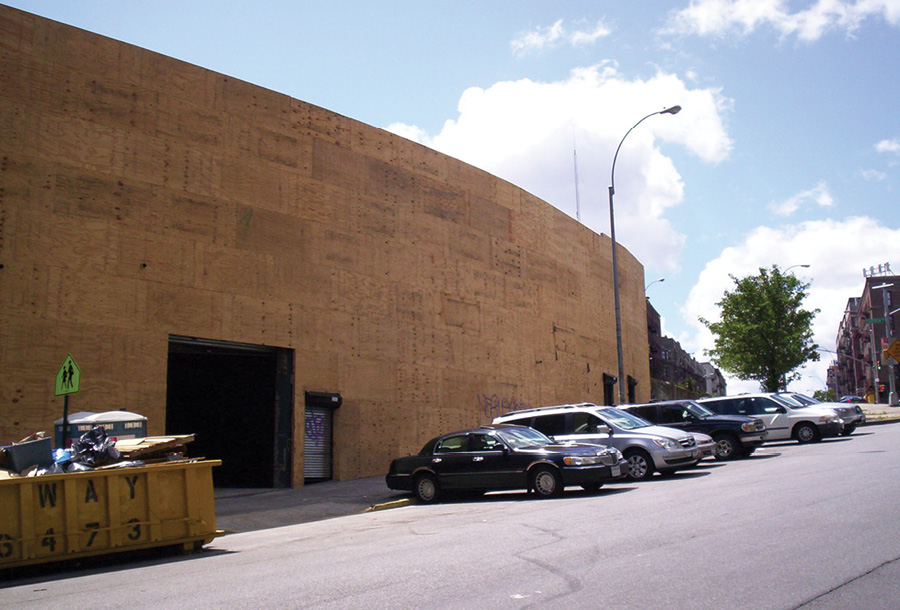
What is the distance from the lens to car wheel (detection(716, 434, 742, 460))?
19078 mm

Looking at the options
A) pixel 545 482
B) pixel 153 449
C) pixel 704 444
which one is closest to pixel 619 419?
pixel 704 444

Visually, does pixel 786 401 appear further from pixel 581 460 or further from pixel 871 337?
pixel 871 337

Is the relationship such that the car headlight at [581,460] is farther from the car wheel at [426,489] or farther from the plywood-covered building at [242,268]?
the plywood-covered building at [242,268]

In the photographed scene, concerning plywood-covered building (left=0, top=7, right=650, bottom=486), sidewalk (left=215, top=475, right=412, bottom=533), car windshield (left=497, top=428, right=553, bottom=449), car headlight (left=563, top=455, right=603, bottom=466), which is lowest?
sidewalk (left=215, top=475, right=412, bottom=533)

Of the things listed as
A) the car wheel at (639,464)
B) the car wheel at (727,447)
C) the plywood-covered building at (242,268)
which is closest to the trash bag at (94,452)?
the plywood-covered building at (242,268)

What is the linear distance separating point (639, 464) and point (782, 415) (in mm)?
8522

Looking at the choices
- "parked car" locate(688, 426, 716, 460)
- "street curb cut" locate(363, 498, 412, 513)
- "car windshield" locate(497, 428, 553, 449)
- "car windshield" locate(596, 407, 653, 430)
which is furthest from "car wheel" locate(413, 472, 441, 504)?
"parked car" locate(688, 426, 716, 460)

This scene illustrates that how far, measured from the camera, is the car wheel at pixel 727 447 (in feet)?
62.6

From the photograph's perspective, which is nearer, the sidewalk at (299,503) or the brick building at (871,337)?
the sidewalk at (299,503)

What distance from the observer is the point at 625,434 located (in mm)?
16469

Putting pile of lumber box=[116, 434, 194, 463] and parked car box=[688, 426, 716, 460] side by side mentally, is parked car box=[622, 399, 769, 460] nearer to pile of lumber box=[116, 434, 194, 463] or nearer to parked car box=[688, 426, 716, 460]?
parked car box=[688, 426, 716, 460]

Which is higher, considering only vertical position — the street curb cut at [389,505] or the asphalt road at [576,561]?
the asphalt road at [576,561]

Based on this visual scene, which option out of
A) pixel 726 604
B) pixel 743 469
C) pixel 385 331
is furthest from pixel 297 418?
pixel 726 604

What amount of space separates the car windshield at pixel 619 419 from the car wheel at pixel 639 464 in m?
0.72
